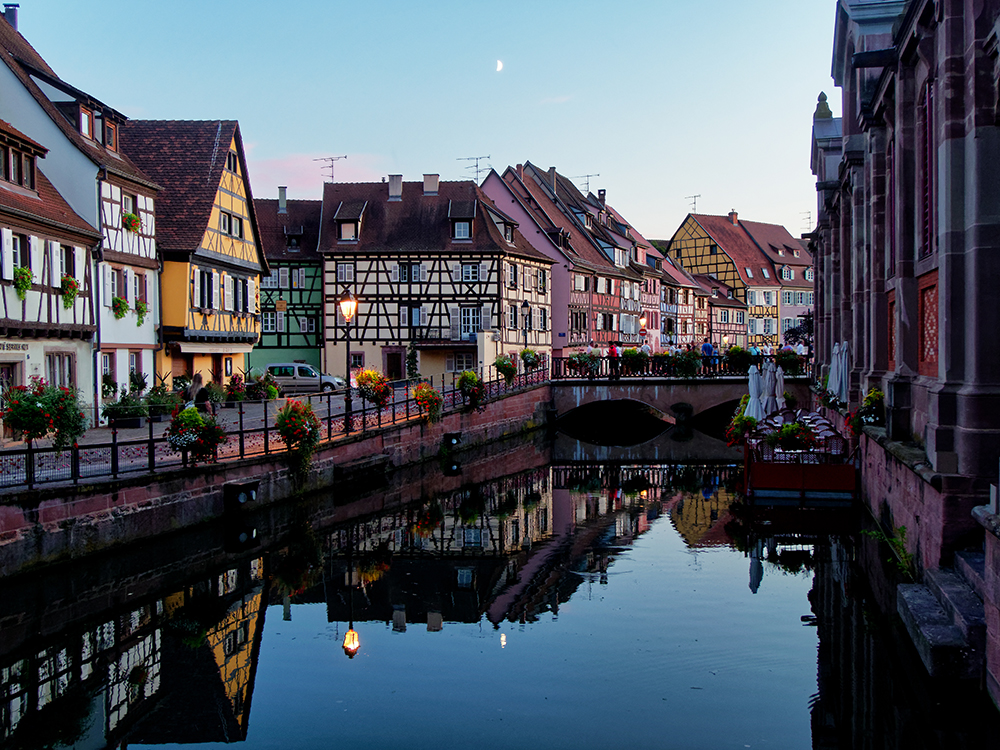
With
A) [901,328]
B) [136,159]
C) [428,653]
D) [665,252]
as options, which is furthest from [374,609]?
[665,252]

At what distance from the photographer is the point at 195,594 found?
15.5 metres

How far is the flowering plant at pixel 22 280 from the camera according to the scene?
2266 cm

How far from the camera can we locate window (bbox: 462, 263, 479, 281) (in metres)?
50.8

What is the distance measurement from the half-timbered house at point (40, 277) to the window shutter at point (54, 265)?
23 millimetres

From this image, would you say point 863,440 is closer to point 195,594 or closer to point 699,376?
point 195,594

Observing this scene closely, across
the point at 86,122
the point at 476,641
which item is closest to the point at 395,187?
the point at 86,122

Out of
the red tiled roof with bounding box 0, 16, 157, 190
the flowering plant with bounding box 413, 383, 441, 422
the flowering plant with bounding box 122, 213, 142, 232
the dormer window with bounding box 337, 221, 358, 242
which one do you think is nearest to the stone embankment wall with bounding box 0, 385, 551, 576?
the flowering plant with bounding box 413, 383, 441, 422

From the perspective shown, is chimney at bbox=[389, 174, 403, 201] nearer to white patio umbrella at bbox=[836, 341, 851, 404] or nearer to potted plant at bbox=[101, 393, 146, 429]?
potted plant at bbox=[101, 393, 146, 429]

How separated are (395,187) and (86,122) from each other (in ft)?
82.4

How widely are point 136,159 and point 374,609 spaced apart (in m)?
24.5

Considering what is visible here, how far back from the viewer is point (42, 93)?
26.8m

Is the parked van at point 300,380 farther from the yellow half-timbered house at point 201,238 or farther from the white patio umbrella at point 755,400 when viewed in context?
the white patio umbrella at point 755,400

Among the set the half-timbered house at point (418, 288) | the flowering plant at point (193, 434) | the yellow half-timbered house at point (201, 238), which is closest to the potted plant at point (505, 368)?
the yellow half-timbered house at point (201, 238)

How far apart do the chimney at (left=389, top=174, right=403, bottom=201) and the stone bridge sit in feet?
47.6
